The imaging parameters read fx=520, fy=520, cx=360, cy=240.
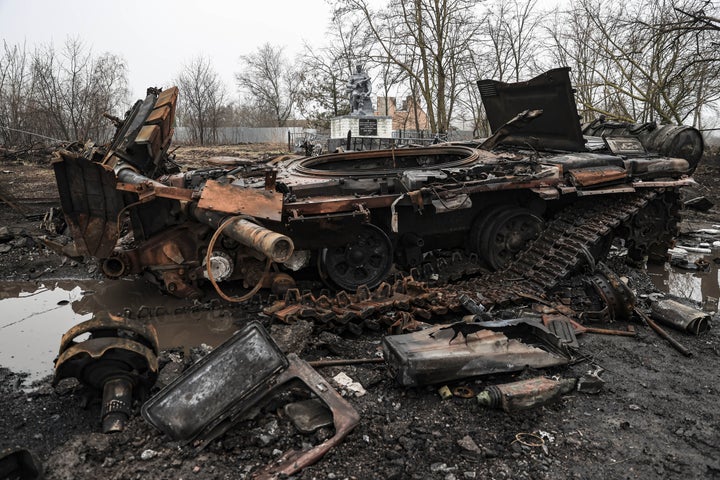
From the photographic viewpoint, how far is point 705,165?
1869 centimetres

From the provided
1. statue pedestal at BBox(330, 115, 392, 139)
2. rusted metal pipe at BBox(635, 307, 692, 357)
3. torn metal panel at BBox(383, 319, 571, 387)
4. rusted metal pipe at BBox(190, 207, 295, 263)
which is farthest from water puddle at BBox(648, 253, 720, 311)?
statue pedestal at BBox(330, 115, 392, 139)

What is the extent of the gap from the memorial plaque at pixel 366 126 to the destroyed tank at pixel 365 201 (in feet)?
45.3

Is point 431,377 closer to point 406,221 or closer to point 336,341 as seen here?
point 336,341

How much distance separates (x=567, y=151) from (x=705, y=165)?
47.7 ft

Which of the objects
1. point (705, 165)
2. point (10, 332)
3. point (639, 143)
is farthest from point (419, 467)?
point (705, 165)

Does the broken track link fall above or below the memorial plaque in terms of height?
below

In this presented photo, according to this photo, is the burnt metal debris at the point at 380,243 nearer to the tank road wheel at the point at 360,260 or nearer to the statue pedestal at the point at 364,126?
the tank road wheel at the point at 360,260

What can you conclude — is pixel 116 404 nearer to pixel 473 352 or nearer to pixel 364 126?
pixel 473 352

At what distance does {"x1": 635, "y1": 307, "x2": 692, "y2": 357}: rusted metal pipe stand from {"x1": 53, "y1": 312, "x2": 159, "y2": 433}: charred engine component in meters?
4.43

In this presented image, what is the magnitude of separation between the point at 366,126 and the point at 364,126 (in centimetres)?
8

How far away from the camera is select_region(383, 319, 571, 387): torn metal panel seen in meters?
3.71

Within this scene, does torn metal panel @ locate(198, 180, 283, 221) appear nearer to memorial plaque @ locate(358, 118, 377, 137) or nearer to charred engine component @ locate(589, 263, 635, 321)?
charred engine component @ locate(589, 263, 635, 321)

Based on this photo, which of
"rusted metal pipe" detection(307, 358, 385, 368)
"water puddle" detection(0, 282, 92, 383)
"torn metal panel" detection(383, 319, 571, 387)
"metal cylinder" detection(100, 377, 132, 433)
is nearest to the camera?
"metal cylinder" detection(100, 377, 132, 433)

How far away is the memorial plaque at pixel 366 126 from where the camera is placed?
70.5 ft
